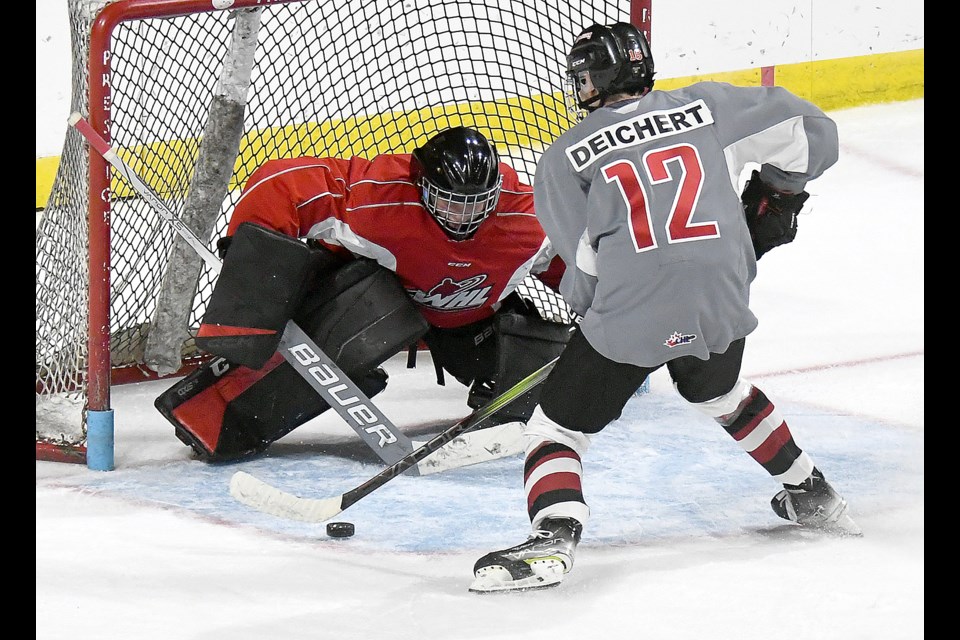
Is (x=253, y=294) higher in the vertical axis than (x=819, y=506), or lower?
higher

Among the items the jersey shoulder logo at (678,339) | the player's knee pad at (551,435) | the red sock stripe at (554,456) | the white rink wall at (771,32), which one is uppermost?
the white rink wall at (771,32)

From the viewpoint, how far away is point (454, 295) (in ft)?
9.68

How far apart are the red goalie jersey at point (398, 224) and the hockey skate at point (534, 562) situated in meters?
0.84

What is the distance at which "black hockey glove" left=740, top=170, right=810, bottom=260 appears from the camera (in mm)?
2344

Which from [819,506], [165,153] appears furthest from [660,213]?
[165,153]

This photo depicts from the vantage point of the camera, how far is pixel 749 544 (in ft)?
7.84

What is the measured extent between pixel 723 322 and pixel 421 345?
1644 millimetres

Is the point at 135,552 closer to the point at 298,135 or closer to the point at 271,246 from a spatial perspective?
the point at 271,246

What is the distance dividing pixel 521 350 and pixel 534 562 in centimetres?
96

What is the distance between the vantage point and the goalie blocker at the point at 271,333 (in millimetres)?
2684

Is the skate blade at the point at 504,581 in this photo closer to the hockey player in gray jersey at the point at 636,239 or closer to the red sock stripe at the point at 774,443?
the hockey player in gray jersey at the point at 636,239

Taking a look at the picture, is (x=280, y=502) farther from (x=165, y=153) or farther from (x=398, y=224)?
(x=165, y=153)

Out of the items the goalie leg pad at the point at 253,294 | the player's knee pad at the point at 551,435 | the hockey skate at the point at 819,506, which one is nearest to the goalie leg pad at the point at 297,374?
the goalie leg pad at the point at 253,294

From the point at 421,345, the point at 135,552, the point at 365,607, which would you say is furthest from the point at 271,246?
the point at 421,345
